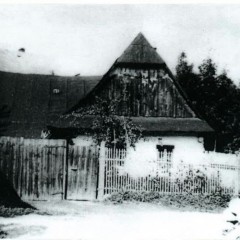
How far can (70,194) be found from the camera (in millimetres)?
12867

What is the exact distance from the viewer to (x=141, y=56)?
588 inches

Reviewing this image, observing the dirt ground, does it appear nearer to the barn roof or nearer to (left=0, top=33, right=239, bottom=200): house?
(left=0, top=33, right=239, bottom=200): house

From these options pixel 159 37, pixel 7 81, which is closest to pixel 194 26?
pixel 159 37

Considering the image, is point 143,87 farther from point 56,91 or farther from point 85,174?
point 56,91

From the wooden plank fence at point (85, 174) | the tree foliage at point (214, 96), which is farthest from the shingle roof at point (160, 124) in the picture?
the wooden plank fence at point (85, 174)

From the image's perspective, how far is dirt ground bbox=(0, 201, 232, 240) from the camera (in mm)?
9812

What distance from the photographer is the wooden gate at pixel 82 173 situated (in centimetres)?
1287

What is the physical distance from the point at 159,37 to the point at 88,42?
162 centimetres

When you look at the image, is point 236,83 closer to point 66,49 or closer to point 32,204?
point 66,49

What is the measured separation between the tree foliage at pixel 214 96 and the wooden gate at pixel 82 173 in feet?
10.8

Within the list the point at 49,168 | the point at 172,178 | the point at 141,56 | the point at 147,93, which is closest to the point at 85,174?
the point at 49,168

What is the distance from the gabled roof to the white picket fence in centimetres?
286

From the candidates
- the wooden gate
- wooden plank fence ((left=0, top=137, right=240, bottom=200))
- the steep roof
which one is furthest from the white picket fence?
the steep roof

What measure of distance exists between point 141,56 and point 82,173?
4064mm
